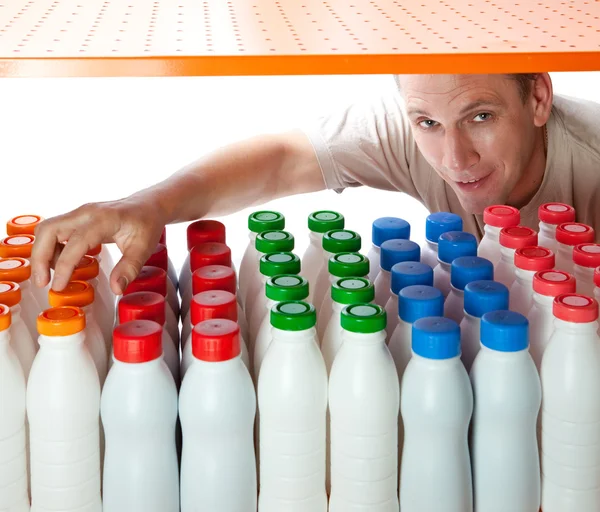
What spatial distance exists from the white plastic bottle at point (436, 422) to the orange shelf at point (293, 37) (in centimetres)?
38

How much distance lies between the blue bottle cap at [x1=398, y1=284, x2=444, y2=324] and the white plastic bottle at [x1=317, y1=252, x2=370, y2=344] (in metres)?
0.10

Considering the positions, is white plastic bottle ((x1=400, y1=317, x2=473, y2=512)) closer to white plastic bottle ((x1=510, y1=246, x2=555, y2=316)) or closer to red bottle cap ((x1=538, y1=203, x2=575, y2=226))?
white plastic bottle ((x1=510, y1=246, x2=555, y2=316))

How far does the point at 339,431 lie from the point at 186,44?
57cm

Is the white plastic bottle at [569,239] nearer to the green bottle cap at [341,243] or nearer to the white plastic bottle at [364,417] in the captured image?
the green bottle cap at [341,243]

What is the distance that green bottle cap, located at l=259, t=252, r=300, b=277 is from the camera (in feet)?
5.60

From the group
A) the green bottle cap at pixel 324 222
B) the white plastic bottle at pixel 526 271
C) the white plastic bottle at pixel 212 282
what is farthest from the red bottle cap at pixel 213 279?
the white plastic bottle at pixel 526 271

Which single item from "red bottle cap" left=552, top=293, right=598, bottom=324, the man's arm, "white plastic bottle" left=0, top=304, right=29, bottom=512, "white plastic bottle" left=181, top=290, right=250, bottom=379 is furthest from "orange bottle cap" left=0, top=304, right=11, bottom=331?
"red bottle cap" left=552, top=293, right=598, bottom=324

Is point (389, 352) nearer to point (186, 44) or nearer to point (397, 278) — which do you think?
point (397, 278)

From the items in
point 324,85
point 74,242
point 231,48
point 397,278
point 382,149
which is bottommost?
point 324,85

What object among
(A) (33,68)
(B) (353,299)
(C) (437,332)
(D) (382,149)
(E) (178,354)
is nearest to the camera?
(A) (33,68)

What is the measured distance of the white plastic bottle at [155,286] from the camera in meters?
1.70

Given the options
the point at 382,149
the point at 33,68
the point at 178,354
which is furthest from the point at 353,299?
the point at 382,149

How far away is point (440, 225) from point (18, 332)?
75 centimetres

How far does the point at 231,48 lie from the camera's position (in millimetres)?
1348
